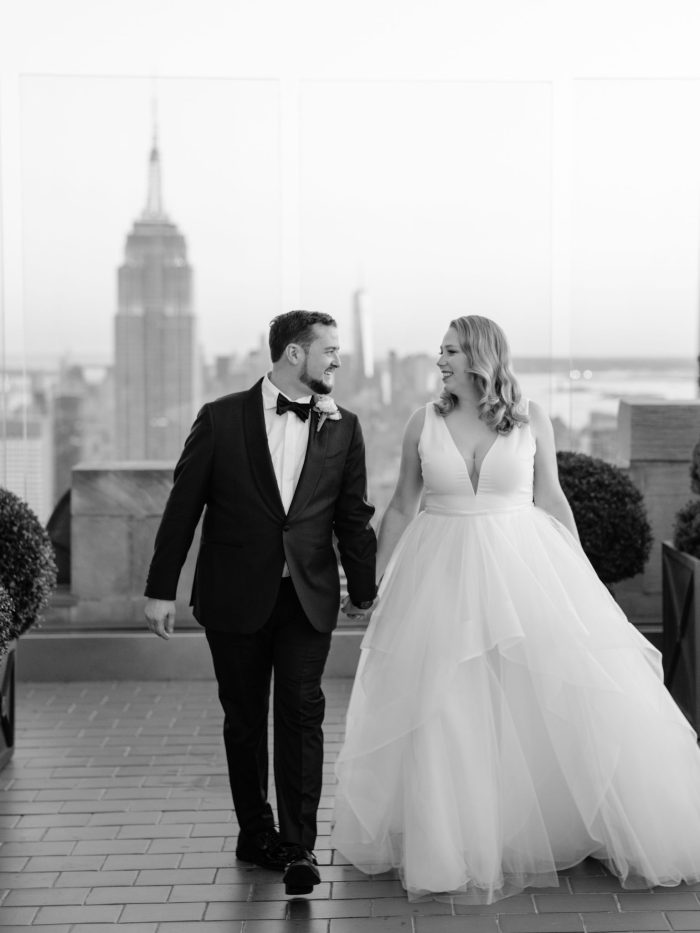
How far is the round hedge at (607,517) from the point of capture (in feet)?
22.8

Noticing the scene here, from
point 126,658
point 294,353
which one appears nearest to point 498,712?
point 294,353

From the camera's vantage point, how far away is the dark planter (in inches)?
233

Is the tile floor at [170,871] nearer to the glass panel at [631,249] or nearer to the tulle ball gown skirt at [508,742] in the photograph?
the tulle ball gown skirt at [508,742]

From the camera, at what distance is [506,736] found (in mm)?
4352

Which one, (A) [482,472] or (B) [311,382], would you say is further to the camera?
(A) [482,472]

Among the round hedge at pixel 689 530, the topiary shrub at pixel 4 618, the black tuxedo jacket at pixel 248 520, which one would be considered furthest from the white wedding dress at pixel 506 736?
→ the round hedge at pixel 689 530

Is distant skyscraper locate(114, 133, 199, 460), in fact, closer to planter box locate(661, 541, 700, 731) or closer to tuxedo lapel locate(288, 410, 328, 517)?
planter box locate(661, 541, 700, 731)

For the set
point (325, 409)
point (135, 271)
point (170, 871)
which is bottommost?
point (170, 871)

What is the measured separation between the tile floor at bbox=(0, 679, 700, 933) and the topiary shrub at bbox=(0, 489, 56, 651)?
0.71 metres

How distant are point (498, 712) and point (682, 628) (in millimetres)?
2284

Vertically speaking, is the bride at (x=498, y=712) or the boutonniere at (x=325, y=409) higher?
the boutonniere at (x=325, y=409)

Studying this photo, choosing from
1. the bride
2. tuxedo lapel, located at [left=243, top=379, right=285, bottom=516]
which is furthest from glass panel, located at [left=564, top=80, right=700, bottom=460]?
tuxedo lapel, located at [left=243, top=379, right=285, bottom=516]

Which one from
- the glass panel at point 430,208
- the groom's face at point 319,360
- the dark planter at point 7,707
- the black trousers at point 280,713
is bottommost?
the dark planter at point 7,707

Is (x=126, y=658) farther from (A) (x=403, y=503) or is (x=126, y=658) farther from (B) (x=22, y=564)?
(A) (x=403, y=503)
